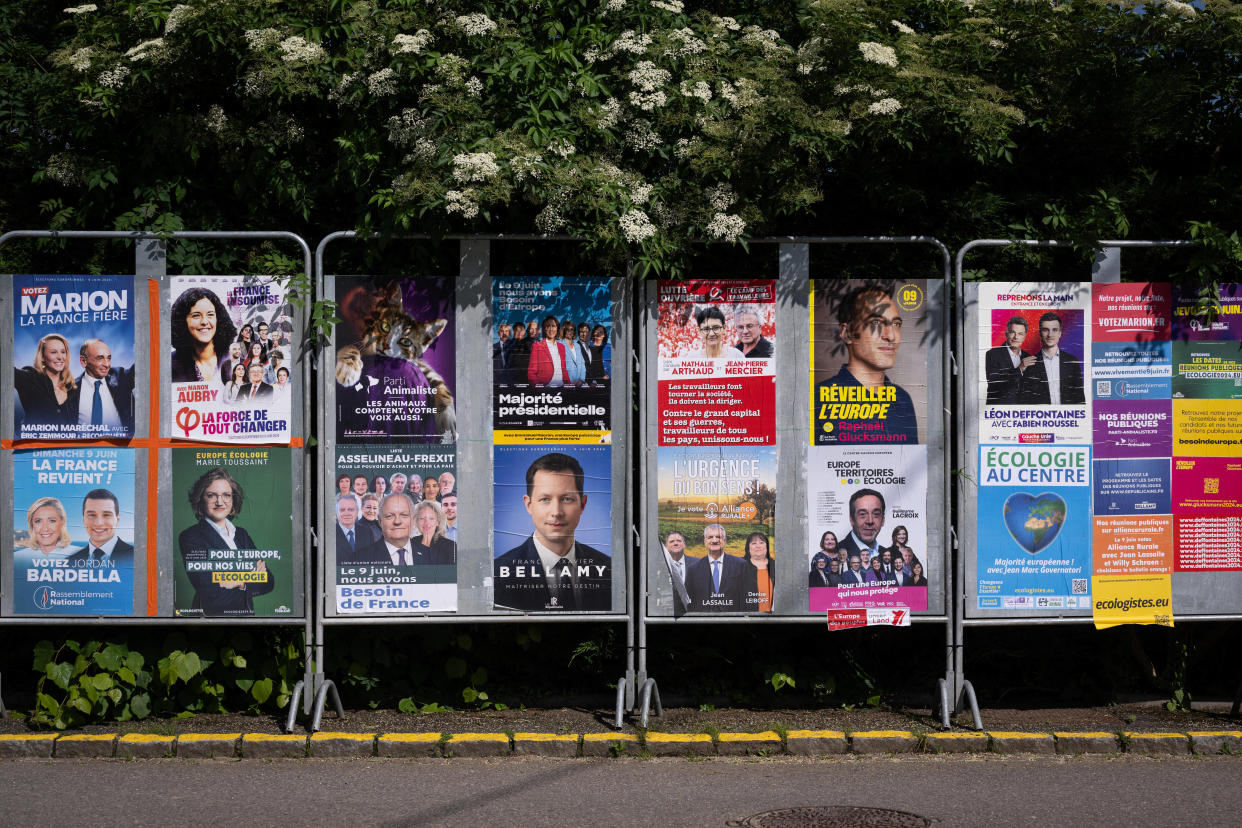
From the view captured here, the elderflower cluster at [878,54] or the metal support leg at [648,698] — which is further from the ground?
the elderflower cluster at [878,54]

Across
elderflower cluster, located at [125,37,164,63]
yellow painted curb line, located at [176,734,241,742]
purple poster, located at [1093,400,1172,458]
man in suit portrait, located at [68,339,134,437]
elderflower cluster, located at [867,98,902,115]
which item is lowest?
yellow painted curb line, located at [176,734,241,742]

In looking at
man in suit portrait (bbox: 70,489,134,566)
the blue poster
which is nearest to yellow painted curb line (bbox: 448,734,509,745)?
man in suit portrait (bbox: 70,489,134,566)

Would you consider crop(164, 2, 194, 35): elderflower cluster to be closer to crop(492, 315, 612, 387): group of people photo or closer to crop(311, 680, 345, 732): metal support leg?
crop(492, 315, 612, 387): group of people photo

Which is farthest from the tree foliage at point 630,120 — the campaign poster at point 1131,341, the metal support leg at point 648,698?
the metal support leg at point 648,698

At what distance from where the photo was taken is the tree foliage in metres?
7.32

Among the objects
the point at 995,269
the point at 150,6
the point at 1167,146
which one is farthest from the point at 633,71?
the point at 1167,146

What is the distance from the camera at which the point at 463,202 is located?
22.6ft

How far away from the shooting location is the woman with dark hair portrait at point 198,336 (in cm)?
727

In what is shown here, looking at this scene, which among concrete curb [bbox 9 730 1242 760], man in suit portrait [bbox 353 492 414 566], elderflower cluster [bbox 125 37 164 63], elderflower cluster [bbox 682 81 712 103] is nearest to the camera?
concrete curb [bbox 9 730 1242 760]

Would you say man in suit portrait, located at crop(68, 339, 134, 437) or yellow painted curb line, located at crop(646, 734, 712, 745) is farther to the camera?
man in suit portrait, located at crop(68, 339, 134, 437)

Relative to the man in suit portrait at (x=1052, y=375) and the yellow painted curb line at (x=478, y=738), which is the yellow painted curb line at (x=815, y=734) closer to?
the yellow painted curb line at (x=478, y=738)

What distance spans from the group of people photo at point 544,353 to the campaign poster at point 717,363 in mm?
509

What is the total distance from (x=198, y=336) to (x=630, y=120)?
3.23 meters

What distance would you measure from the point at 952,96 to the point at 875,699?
4.23 metres
